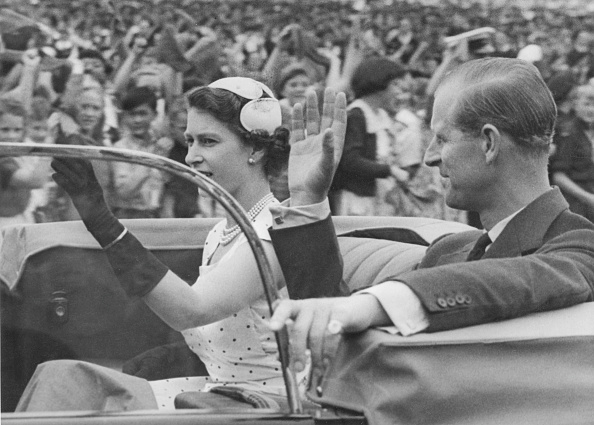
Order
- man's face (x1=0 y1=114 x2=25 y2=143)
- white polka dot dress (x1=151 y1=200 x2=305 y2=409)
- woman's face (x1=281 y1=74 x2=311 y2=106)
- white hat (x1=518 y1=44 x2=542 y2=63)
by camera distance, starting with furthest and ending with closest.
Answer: white hat (x1=518 y1=44 x2=542 y2=63) → woman's face (x1=281 y1=74 x2=311 y2=106) → man's face (x1=0 y1=114 x2=25 y2=143) → white polka dot dress (x1=151 y1=200 x2=305 y2=409)

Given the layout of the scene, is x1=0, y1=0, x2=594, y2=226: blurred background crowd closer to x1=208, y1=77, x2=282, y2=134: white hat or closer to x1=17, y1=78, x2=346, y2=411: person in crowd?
x1=17, y1=78, x2=346, y2=411: person in crowd

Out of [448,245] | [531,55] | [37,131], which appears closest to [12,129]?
[37,131]

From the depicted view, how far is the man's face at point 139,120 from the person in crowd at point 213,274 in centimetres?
158

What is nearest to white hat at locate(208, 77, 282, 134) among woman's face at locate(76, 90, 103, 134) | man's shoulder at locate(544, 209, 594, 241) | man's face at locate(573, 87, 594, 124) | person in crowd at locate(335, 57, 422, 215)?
man's shoulder at locate(544, 209, 594, 241)

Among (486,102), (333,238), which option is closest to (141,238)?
(333,238)

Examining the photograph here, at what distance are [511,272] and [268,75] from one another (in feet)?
4.03

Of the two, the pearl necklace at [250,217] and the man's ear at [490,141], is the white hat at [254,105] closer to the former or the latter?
the pearl necklace at [250,217]

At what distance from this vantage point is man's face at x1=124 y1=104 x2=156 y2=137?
159 inches

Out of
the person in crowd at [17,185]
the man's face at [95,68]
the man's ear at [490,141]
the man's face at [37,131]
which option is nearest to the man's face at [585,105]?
the man's face at [95,68]

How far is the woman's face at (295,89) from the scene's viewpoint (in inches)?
207

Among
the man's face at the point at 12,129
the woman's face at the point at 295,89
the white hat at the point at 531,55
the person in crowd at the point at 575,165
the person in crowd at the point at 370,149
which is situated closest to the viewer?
the man's face at the point at 12,129

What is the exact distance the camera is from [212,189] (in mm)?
1669

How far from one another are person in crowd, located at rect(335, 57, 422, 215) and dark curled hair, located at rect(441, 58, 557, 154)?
9.71 ft

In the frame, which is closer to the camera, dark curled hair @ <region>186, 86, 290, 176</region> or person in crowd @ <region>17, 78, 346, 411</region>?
person in crowd @ <region>17, 78, 346, 411</region>
